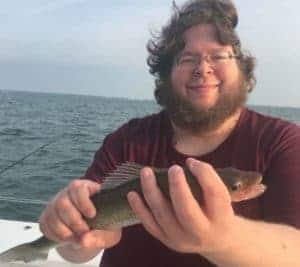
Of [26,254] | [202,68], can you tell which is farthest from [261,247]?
[26,254]

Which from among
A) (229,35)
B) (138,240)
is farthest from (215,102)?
(138,240)

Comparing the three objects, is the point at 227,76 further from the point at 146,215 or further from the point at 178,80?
the point at 146,215

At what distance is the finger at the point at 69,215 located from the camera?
6.72 ft

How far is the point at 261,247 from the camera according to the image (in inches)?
73.9

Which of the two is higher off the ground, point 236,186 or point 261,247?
point 236,186

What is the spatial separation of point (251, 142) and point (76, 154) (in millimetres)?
11994

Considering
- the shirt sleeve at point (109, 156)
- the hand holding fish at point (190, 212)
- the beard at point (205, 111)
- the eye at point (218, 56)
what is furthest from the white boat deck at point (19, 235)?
the hand holding fish at point (190, 212)

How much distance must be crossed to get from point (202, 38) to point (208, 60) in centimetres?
16

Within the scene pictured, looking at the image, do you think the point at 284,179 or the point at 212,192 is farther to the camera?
the point at 284,179

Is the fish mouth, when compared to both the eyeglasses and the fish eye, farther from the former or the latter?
the eyeglasses

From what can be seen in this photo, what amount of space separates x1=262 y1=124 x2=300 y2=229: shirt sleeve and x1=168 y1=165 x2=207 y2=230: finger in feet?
2.57

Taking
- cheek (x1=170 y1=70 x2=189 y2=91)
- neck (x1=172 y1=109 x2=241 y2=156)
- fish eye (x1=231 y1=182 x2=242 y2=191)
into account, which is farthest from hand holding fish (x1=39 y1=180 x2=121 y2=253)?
cheek (x1=170 y1=70 x2=189 y2=91)

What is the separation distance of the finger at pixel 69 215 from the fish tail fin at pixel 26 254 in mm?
577

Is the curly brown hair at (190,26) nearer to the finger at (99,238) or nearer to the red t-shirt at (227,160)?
the red t-shirt at (227,160)
